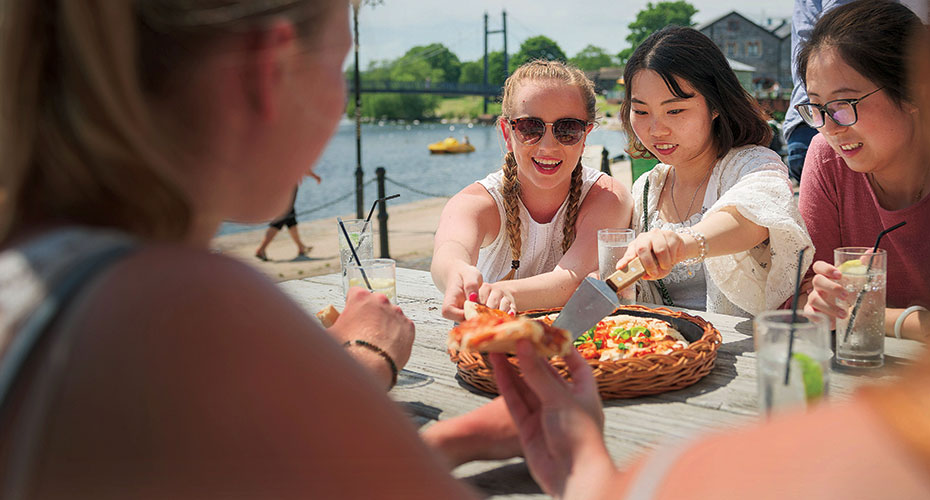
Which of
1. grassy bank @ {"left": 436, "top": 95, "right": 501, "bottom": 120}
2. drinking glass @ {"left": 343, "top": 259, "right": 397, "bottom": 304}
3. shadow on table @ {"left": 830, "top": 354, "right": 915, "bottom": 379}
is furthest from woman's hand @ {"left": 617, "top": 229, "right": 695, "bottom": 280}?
grassy bank @ {"left": 436, "top": 95, "right": 501, "bottom": 120}

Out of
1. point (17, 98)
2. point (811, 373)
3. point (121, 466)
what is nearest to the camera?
point (121, 466)

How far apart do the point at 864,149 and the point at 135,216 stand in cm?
249

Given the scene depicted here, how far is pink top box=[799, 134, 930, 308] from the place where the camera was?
8.28ft

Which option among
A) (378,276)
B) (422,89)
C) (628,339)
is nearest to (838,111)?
(628,339)

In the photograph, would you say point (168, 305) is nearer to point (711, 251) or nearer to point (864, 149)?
point (711, 251)

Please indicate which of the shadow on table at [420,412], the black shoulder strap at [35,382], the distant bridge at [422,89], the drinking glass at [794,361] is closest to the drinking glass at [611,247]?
the shadow on table at [420,412]

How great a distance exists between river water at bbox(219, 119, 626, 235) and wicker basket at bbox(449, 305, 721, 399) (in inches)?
77.7

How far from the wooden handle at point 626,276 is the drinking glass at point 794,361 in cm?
82

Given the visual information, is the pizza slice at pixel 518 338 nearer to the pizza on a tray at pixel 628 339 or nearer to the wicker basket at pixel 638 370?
the wicker basket at pixel 638 370

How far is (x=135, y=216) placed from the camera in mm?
798

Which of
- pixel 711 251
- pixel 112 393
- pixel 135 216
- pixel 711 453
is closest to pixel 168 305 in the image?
pixel 112 393

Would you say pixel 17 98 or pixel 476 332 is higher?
pixel 17 98

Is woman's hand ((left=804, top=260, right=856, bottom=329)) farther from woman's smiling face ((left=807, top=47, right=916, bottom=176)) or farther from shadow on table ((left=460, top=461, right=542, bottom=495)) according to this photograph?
shadow on table ((left=460, top=461, right=542, bottom=495))

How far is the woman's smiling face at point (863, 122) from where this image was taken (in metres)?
2.49
